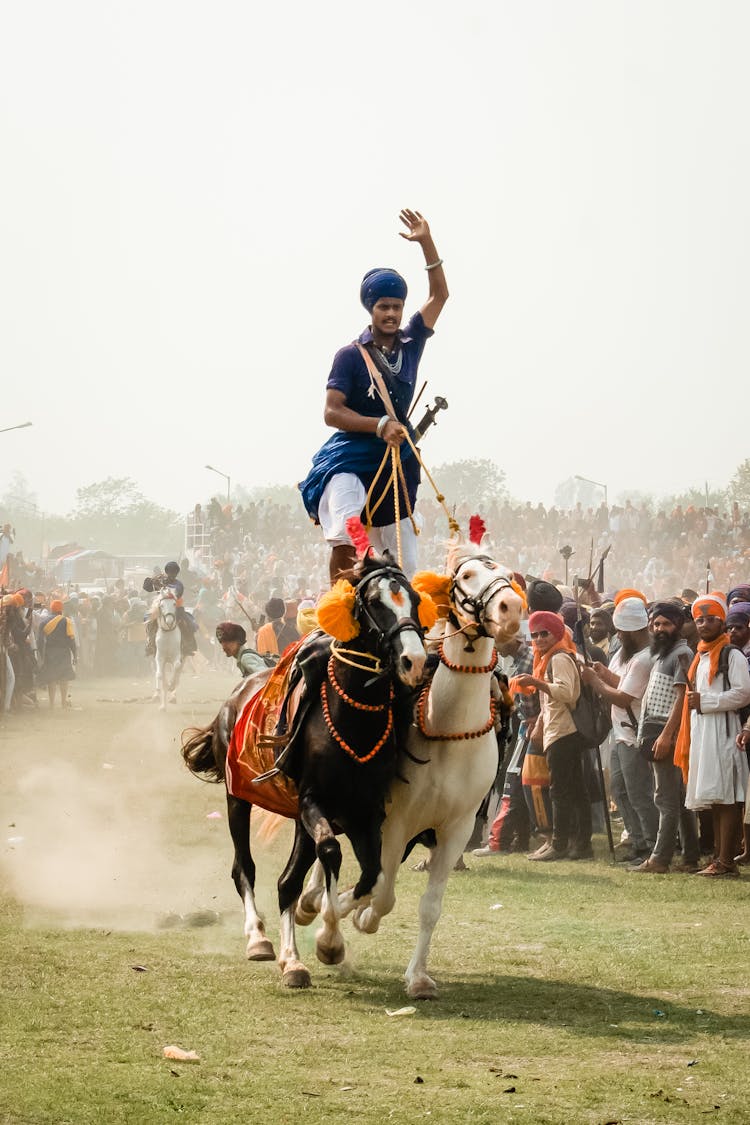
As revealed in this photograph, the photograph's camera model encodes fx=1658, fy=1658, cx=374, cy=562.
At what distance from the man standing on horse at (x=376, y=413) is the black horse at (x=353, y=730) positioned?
73cm

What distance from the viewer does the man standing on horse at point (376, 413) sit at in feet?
31.2

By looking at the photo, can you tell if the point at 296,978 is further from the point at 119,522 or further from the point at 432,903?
the point at 119,522

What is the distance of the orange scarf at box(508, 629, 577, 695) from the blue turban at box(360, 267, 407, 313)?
5560 millimetres

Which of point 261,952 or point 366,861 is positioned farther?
point 261,952

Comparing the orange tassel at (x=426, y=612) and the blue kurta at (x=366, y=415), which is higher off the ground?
the blue kurta at (x=366, y=415)

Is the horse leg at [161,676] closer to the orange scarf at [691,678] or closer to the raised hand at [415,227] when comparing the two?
the orange scarf at [691,678]

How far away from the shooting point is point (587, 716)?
14.3 meters

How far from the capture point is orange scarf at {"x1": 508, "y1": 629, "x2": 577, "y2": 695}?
1445cm

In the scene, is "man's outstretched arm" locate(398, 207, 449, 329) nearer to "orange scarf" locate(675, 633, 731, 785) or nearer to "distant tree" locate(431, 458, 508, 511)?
"orange scarf" locate(675, 633, 731, 785)

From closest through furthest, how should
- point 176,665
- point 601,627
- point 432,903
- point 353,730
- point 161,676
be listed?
point 353,730 → point 432,903 → point 601,627 → point 161,676 → point 176,665

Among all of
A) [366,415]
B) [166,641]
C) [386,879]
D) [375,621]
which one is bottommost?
[386,879]

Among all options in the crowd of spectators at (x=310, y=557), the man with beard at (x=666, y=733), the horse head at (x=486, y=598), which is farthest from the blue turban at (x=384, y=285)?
the crowd of spectators at (x=310, y=557)

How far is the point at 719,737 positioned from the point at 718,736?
0.06ft

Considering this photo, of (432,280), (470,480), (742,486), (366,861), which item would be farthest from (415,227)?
(470,480)
